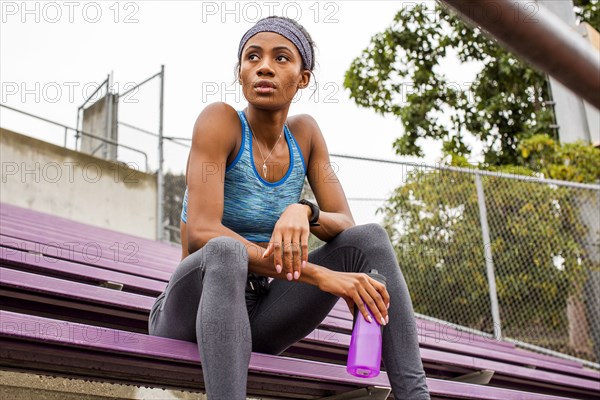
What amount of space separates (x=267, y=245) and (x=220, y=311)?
1.51 feet

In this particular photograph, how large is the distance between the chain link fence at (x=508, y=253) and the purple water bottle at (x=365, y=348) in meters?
3.42

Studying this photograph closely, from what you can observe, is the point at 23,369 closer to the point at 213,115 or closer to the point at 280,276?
the point at 280,276

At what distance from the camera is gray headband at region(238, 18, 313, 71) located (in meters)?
1.97

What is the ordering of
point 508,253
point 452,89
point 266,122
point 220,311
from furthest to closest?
1. point 452,89
2. point 508,253
3. point 266,122
4. point 220,311

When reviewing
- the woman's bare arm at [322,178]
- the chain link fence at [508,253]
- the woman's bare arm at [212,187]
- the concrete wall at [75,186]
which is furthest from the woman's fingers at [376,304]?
the concrete wall at [75,186]

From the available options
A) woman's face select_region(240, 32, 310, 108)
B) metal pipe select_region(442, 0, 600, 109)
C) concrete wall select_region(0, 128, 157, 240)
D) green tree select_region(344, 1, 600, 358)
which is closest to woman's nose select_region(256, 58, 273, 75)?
woman's face select_region(240, 32, 310, 108)

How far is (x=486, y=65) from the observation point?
9.59 m

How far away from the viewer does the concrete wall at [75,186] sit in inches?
245

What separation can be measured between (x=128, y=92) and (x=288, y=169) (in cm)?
557

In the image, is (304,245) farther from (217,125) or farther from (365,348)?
(217,125)

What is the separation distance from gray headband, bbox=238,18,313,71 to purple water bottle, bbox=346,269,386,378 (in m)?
0.76

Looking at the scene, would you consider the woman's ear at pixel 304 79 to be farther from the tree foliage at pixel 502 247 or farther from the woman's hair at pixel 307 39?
the tree foliage at pixel 502 247

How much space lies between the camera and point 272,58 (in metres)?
1.96

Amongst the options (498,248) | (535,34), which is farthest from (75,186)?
(535,34)
